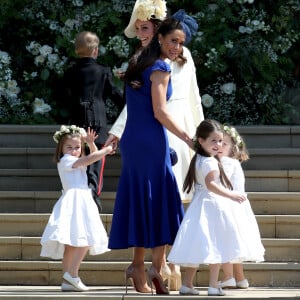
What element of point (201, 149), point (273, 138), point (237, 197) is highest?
point (273, 138)

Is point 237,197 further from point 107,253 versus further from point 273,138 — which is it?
Answer: point 273,138

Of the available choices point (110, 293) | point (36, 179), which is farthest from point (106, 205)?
point (110, 293)

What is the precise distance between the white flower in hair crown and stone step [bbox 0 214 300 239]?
2094 mm

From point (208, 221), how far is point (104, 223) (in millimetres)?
2135

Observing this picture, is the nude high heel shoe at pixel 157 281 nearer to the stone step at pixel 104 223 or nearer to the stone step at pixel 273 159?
the stone step at pixel 104 223

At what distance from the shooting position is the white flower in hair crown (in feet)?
31.8

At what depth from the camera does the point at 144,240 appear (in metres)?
9.20

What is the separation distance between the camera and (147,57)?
30.2ft

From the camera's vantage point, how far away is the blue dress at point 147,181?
9211 mm

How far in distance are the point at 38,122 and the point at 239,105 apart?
2.05 meters

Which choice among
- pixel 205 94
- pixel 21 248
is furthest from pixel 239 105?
pixel 21 248

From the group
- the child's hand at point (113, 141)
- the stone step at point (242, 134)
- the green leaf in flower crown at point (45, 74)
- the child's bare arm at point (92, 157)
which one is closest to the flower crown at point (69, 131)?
the child's bare arm at point (92, 157)

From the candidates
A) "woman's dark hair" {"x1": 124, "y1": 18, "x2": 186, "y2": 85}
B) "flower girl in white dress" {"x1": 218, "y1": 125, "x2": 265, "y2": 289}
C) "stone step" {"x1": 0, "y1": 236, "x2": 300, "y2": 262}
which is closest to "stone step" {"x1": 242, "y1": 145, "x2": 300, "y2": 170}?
"stone step" {"x1": 0, "y1": 236, "x2": 300, "y2": 262}

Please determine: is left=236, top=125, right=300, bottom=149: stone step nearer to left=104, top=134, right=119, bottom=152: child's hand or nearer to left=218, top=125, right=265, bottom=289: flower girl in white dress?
left=218, top=125, right=265, bottom=289: flower girl in white dress
